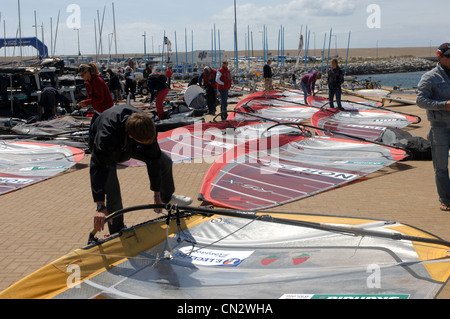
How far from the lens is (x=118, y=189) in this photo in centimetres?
434

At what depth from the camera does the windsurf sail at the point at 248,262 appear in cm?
319

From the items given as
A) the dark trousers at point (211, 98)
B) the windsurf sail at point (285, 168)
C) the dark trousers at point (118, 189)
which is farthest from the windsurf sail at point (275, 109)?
the dark trousers at point (118, 189)

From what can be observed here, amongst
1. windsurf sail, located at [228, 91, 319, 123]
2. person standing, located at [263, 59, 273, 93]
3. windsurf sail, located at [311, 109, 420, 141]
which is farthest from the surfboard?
person standing, located at [263, 59, 273, 93]

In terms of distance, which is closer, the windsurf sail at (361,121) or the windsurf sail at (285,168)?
the windsurf sail at (285,168)

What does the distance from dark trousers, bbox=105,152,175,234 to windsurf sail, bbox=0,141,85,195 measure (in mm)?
3922

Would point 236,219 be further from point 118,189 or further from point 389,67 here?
point 389,67

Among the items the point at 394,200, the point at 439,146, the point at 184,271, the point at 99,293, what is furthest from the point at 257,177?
the point at 99,293

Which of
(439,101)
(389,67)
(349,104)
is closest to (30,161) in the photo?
(439,101)

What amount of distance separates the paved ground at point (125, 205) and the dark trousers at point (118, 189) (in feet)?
3.06

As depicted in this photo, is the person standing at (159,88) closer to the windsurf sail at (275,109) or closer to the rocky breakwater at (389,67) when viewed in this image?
the windsurf sail at (275,109)

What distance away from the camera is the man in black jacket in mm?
3480

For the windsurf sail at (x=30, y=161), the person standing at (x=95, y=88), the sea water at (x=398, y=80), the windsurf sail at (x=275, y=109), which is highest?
the sea water at (x=398, y=80)

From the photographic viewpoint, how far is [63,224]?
571 centimetres
